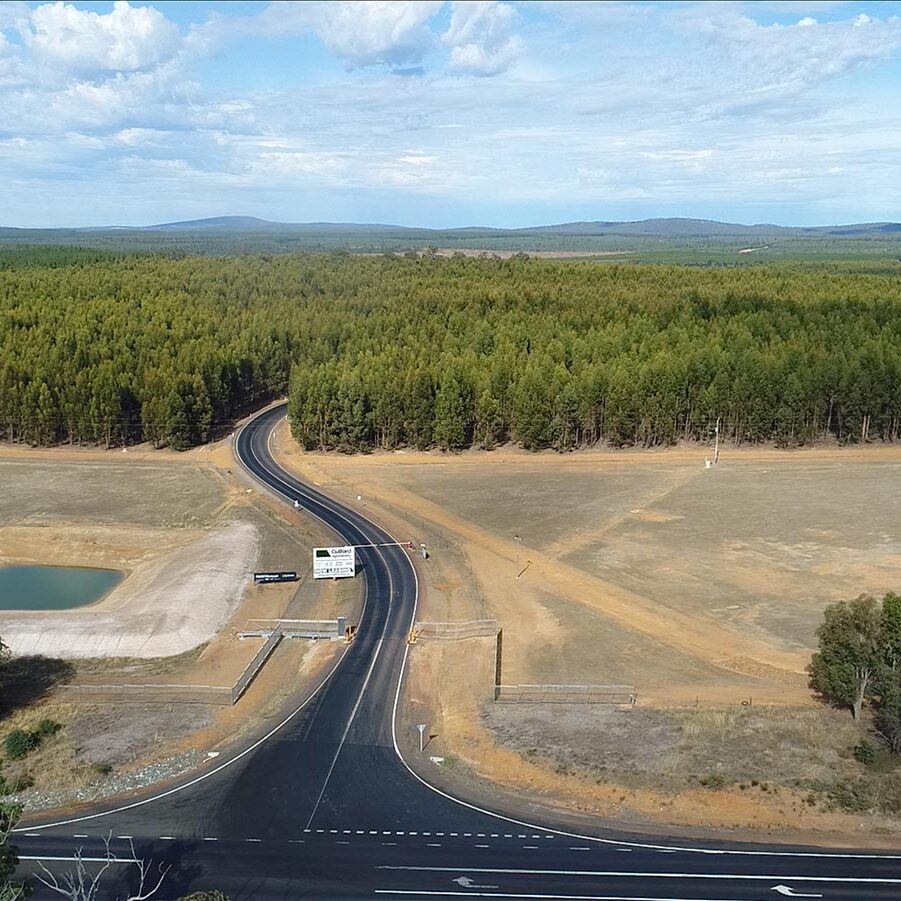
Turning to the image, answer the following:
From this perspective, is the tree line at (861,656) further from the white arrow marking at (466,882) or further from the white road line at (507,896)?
the white arrow marking at (466,882)

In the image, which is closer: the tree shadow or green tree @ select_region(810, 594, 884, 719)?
green tree @ select_region(810, 594, 884, 719)

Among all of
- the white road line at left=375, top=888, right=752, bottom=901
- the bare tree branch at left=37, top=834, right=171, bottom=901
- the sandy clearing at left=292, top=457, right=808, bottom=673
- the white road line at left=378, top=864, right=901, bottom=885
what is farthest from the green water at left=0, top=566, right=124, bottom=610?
the white road line at left=378, top=864, right=901, bottom=885

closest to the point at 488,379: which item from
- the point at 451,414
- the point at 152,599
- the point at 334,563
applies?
the point at 451,414

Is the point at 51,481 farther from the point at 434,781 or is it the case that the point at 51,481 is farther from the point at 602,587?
the point at 434,781

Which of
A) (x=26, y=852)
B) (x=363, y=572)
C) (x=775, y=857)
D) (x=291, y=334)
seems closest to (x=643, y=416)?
(x=363, y=572)

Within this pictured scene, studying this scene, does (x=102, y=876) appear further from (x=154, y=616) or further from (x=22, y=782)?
(x=154, y=616)

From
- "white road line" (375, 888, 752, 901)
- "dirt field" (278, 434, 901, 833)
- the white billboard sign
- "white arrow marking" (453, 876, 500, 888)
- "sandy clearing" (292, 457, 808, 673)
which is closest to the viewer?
"white road line" (375, 888, 752, 901)

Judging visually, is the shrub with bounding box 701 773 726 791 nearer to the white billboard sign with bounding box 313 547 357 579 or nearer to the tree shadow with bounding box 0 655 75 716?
the white billboard sign with bounding box 313 547 357 579
